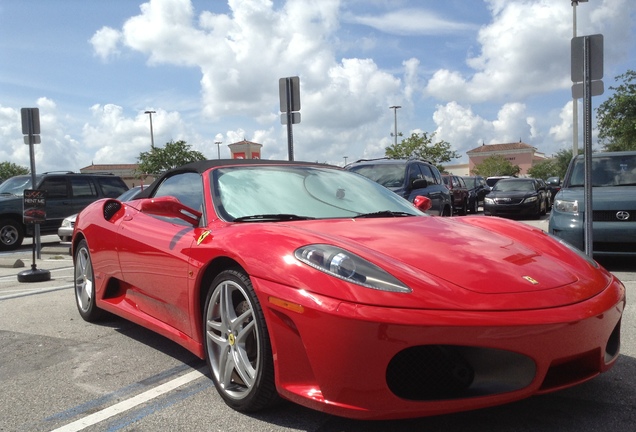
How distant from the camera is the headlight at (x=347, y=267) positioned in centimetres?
230

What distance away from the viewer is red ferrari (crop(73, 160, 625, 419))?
86.3 inches

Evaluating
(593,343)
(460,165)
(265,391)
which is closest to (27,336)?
(265,391)

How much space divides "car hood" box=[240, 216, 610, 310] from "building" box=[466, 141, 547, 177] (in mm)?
115340

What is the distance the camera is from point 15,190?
1364 centimetres

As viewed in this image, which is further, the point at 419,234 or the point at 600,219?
the point at 600,219

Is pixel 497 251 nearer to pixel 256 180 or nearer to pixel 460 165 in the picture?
pixel 256 180

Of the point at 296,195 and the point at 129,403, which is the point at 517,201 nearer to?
the point at 296,195

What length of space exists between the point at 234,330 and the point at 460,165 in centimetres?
12526

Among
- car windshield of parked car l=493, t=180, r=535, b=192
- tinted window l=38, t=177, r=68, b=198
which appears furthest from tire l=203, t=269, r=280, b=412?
car windshield of parked car l=493, t=180, r=535, b=192

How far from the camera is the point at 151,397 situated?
296cm

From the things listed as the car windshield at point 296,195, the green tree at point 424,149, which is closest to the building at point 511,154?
the green tree at point 424,149

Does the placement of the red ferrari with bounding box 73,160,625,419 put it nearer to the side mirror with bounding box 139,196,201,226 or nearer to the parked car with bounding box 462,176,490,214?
the side mirror with bounding box 139,196,201,226

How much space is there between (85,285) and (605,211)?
567cm

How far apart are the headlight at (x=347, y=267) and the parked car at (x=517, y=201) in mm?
15775
